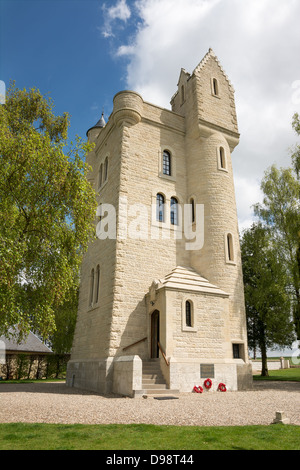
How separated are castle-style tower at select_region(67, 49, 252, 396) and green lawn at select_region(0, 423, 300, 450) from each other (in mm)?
6448

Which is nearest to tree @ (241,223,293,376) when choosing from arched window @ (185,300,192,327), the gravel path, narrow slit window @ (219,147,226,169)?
narrow slit window @ (219,147,226,169)

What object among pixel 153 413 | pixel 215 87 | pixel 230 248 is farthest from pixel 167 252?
pixel 215 87

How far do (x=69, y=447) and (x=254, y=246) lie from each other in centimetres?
2243

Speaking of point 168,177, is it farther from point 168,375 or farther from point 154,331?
point 168,375

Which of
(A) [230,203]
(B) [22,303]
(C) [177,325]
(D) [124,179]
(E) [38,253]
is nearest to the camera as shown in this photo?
(B) [22,303]

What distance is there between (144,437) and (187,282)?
11.0m

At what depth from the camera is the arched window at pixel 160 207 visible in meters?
19.3

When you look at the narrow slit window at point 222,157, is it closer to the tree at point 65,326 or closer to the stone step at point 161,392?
the stone step at point 161,392

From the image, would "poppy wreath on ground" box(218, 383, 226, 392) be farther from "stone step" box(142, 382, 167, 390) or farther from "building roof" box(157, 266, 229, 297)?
"building roof" box(157, 266, 229, 297)

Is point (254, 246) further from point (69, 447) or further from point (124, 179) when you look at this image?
point (69, 447)

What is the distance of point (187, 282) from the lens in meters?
16.4

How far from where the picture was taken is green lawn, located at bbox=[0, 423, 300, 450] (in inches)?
202

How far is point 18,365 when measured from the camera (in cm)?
2633
